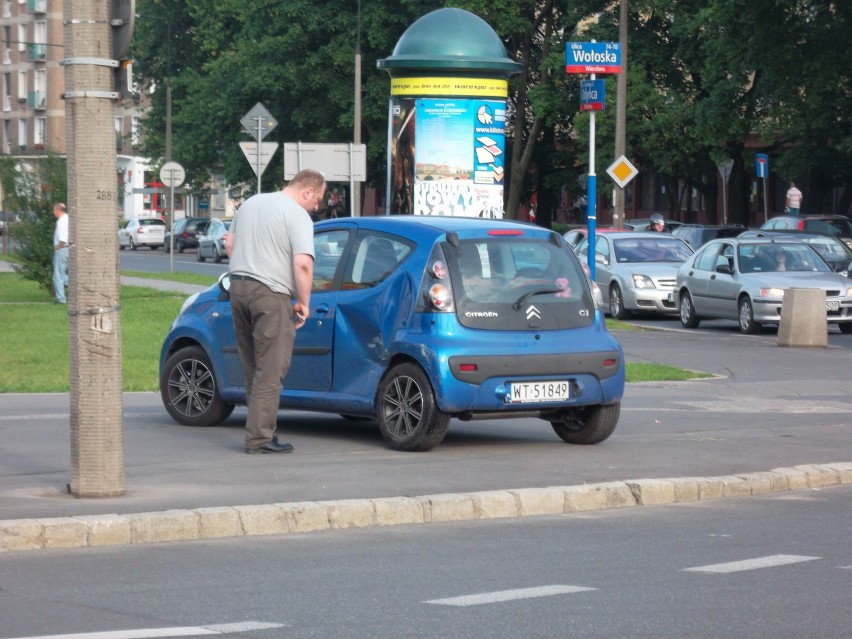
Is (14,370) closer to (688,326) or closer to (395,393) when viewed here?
(395,393)

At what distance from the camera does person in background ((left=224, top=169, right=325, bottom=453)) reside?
34.6 feet

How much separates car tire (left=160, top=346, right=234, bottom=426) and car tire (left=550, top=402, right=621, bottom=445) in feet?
8.38

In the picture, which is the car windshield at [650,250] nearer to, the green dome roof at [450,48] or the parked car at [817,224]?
the green dome roof at [450,48]

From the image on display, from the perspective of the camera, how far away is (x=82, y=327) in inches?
338

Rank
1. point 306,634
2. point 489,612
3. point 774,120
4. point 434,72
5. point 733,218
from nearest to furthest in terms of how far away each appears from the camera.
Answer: point 306,634 < point 489,612 < point 434,72 < point 774,120 < point 733,218

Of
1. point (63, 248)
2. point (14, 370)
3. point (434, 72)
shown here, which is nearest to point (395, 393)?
point (14, 370)

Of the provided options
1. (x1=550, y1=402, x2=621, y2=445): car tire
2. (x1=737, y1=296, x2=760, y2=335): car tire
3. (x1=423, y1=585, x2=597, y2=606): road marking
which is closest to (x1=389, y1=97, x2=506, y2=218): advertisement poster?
(x1=737, y1=296, x2=760, y2=335): car tire

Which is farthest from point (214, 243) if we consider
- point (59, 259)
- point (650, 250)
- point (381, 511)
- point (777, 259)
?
point (381, 511)

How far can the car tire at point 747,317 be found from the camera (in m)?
26.3

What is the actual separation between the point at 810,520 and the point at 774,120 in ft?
149

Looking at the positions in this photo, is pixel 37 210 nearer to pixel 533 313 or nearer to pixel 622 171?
pixel 622 171

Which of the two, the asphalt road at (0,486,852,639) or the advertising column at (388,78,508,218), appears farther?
the advertising column at (388,78,508,218)

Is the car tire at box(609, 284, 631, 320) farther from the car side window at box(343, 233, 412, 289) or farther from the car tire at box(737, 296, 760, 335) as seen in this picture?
the car side window at box(343, 233, 412, 289)

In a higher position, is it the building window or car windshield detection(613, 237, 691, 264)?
the building window
